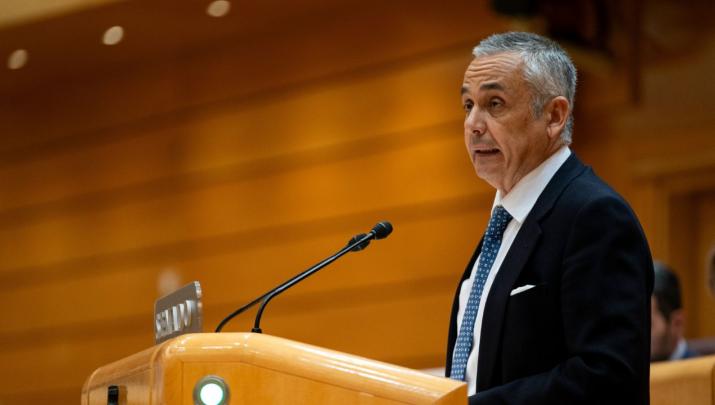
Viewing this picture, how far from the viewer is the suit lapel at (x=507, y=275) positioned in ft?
6.27

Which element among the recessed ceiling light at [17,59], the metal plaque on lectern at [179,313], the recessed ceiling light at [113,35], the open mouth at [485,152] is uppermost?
the recessed ceiling light at [113,35]

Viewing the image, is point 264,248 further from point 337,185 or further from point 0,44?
point 0,44

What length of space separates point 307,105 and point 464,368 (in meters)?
4.21

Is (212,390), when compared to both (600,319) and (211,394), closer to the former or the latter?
(211,394)

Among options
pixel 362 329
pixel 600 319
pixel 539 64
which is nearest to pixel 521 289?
pixel 600 319

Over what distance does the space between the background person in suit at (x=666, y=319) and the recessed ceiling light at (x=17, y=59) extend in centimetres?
391

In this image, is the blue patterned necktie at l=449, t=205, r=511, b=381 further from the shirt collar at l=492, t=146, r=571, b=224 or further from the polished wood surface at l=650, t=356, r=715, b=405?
the polished wood surface at l=650, t=356, r=715, b=405

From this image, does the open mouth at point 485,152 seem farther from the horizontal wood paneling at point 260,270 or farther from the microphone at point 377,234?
the horizontal wood paneling at point 260,270

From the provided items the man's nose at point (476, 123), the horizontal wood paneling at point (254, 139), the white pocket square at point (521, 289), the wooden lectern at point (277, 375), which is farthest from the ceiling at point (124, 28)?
the wooden lectern at point (277, 375)

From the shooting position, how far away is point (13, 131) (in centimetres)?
732

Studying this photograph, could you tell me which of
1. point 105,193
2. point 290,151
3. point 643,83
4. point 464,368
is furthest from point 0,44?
point 464,368

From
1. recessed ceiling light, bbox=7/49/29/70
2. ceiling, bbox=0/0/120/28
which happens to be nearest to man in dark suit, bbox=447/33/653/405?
ceiling, bbox=0/0/120/28

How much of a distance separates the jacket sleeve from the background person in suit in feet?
6.52

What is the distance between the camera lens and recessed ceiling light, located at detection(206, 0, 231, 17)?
5868 mm
